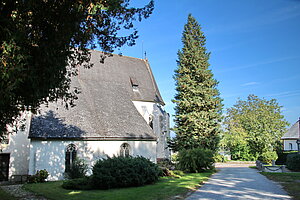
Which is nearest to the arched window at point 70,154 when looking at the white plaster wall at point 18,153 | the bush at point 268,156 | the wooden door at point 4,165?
the white plaster wall at point 18,153

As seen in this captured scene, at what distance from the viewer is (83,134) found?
1995 centimetres

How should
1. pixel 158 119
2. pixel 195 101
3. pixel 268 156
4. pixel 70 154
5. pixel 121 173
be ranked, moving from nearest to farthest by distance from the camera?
pixel 121 173
pixel 70 154
pixel 195 101
pixel 268 156
pixel 158 119

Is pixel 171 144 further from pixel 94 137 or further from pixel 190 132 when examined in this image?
pixel 94 137

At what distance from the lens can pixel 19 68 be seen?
7109 mm

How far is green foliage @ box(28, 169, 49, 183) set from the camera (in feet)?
56.7

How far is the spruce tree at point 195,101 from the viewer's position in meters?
26.9

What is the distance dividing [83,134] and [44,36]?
41.8 feet

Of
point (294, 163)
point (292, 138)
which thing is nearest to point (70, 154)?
point (294, 163)

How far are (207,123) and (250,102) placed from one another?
3160cm

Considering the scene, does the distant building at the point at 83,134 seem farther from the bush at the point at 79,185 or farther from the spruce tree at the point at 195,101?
the spruce tree at the point at 195,101

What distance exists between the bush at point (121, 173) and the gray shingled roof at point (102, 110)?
18.1 feet

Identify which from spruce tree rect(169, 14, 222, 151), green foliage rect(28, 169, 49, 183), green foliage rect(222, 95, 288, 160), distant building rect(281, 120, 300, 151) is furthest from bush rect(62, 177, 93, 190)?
distant building rect(281, 120, 300, 151)

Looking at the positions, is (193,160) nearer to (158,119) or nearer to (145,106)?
(158,119)

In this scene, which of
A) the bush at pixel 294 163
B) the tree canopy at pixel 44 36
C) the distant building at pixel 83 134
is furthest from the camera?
the bush at pixel 294 163
